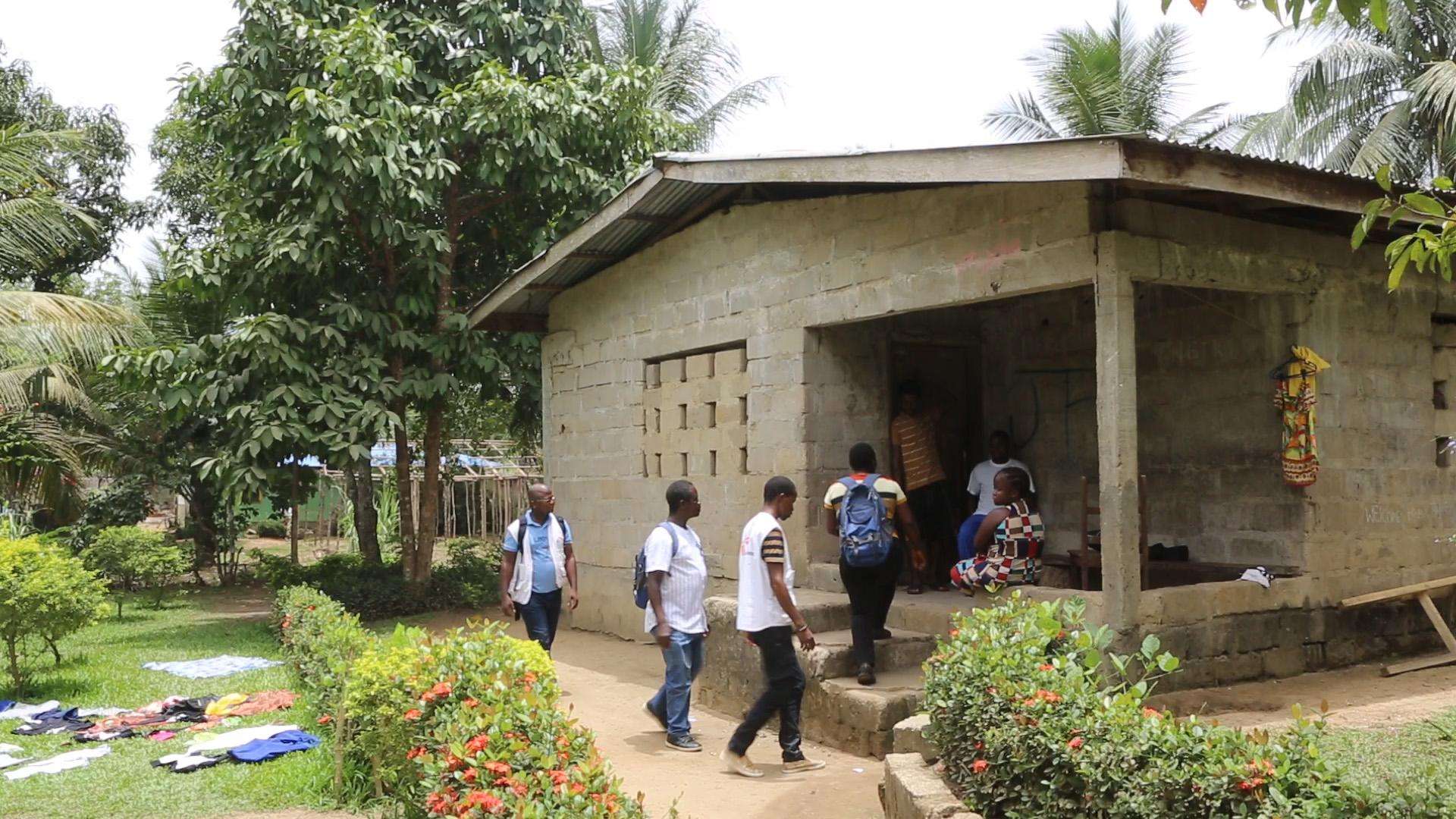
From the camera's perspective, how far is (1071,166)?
640 cm

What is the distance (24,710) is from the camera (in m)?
9.12

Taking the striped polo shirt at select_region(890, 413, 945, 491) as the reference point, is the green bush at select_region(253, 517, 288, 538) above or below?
below

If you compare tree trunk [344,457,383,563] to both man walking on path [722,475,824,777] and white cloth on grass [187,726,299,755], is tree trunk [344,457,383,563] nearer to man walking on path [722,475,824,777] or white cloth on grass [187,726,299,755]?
white cloth on grass [187,726,299,755]

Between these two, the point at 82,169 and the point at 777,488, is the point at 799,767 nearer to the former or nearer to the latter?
the point at 777,488

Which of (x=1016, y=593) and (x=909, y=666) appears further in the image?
(x=909, y=666)

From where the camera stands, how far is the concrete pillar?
7.01 metres

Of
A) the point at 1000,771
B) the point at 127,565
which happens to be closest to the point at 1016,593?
the point at 1000,771

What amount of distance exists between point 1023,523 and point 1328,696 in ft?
6.97

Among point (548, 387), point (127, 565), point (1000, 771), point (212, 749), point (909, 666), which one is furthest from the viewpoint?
point (127, 565)

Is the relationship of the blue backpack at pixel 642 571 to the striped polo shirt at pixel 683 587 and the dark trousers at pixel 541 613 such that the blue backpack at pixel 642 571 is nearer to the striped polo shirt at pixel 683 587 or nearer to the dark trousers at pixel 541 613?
the striped polo shirt at pixel 683 587

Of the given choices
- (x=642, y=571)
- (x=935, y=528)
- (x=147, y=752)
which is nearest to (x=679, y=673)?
(x=642, y=571)

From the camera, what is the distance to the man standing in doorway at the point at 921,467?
9.48m

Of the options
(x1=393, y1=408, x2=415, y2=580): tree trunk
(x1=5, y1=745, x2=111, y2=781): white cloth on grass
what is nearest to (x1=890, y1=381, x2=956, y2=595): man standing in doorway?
(x1=5, y1=745, x2=111, y2=781): white cloth on grass

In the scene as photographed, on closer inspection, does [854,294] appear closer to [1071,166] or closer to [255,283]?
[1071,166]
